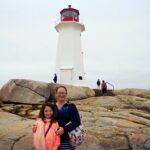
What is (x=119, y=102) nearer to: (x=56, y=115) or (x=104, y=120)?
(x=104, y=120)

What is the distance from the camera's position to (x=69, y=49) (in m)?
25.4

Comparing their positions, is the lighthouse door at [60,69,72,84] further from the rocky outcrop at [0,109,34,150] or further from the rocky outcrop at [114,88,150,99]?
the rocky outcrop at [0,109,34,150]

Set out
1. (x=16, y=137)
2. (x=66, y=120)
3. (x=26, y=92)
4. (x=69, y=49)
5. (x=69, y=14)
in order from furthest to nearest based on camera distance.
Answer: (x=69, y=14) → (x=69, y=49) → (x=26, y=92) → (x=16, y=137) → (x=66, y=120)

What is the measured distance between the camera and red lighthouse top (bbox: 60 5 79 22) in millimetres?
26398

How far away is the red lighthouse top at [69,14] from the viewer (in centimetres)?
2640

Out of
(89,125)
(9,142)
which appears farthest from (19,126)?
(89,125)

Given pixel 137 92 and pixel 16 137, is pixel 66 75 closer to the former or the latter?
pixel 137 92

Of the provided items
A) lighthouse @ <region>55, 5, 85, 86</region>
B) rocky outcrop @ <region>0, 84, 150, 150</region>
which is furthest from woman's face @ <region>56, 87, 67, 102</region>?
lighthouse @ <region>55, 5, 85, 86</region>

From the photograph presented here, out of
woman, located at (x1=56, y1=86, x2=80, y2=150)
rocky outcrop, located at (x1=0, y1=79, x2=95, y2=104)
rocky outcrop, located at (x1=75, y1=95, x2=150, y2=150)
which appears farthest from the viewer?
rocky outcrop, located at (x1=0, y1=79, x2=95, y2=104)

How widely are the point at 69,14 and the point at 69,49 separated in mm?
3811

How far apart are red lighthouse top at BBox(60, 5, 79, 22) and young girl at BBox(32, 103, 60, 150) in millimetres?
22741

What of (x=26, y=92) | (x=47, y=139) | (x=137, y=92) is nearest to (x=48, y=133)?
(x=47, y=139)

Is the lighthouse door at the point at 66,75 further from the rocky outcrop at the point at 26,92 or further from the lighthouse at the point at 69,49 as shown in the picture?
the rocky outcrop at the point at 26,92

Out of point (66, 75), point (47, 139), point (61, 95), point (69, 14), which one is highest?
point (69, 14)
